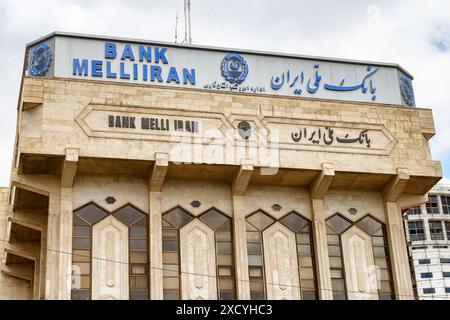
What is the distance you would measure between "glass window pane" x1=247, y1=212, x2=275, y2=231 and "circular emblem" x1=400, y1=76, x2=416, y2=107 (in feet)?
24.8

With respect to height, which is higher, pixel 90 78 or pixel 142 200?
pixel 90 78

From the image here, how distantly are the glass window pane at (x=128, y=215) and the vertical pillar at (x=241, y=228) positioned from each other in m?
3.27

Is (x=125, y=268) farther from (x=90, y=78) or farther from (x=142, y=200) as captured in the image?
(x=90, y=78)

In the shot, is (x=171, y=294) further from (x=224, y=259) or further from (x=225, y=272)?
(x=224, y=259)

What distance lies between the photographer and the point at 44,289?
23750 millimetres

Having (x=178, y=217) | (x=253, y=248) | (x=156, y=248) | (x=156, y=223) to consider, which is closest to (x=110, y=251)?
(x=156, y=248)

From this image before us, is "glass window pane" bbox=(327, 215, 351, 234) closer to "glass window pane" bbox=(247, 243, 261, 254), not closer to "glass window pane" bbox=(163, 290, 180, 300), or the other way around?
"glass window pane" bbox=(247, 243, 261, 254)

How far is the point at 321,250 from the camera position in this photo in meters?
25.2

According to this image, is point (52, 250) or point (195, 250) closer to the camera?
A: point (52, 250)

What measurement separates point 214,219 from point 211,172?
162 centimetres

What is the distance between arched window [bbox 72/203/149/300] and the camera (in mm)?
23125

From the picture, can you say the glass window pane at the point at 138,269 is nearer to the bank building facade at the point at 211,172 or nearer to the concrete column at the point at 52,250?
the bank building facade at the point at 211,172
